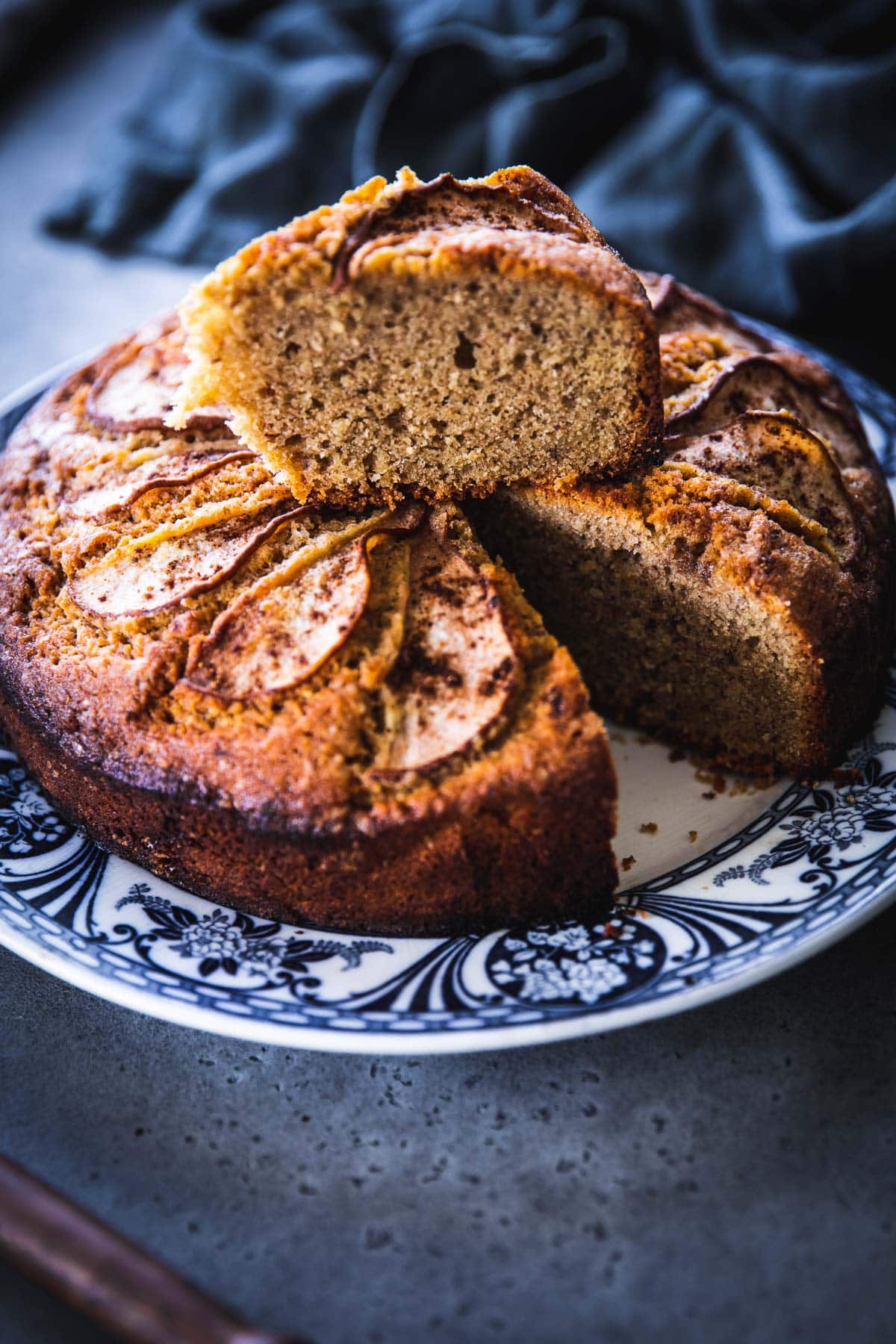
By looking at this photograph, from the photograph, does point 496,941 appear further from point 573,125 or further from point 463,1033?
point 573,125

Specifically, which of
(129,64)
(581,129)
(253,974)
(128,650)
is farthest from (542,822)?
(129,64)

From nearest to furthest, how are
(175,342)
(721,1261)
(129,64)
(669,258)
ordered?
(721,1261), (175,342), (669,258), (129,64)

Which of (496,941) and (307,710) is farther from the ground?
(307,710)

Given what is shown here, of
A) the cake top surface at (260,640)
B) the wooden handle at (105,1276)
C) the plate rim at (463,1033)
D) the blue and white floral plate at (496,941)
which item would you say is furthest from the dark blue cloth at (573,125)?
the wooden handle at (105,1276)

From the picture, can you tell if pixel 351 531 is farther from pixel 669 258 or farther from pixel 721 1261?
pixel 669 258

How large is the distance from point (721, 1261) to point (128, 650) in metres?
1.81

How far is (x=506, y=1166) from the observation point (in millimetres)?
2461

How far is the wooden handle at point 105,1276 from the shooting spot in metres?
2.01

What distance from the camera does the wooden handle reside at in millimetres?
2010

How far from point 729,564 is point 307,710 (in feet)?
3.61

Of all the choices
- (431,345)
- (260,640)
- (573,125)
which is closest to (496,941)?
(260,640)

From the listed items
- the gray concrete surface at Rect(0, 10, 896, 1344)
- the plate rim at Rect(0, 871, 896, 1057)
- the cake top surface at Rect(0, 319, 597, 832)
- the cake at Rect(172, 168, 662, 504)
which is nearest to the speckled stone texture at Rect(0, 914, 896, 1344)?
the gray concrete surface at Rect(0, 10, 896, 1344)

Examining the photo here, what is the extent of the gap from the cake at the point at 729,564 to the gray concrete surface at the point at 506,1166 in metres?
0.63

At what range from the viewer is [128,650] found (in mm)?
2902
